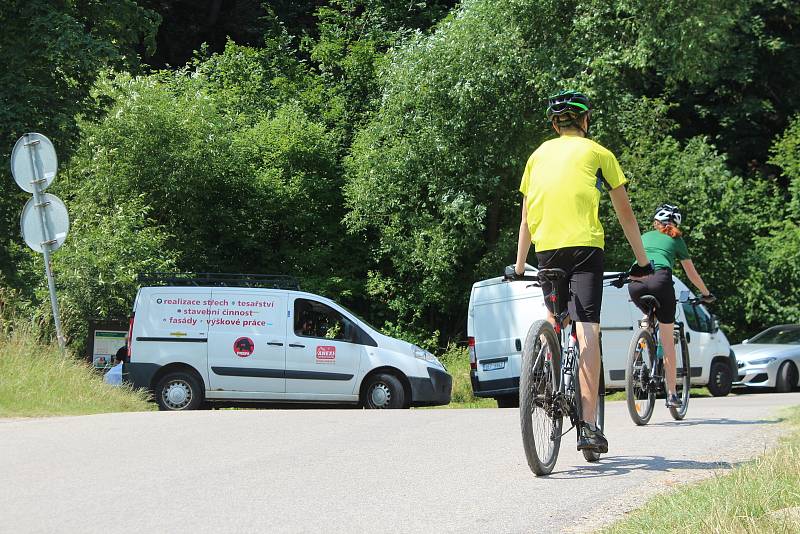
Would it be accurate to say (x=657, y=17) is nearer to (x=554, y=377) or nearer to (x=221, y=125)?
(x=221, y=125)

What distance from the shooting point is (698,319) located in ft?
63.9

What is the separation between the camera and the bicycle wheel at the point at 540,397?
6078 millimetres

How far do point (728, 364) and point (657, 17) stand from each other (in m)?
8.77

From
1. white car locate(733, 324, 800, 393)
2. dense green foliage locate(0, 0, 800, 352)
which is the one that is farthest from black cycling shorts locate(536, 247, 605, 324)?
white car locate(733, 324, 800, 393)

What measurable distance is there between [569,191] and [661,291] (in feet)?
11.6

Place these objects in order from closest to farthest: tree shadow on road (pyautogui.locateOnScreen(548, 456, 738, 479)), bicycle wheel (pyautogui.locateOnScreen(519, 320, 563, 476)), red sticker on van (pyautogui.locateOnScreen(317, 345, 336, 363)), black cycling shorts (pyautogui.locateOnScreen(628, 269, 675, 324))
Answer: bicycle wheel (pyautogui.locateOnScreen(519, 320, 563, 476)), tree shadow on road (pyautogui.locateOnScreen(548, 456, 738, 479)), black cycling shorts (pyautogui.locateOnScreen(628, 269, 675, 324)), red sticker on van (pyautogui.locateOnScreen(317, 345, 336, 363))

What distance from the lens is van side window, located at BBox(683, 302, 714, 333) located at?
1941 cm

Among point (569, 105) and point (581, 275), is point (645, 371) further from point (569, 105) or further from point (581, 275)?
point (569, 105)

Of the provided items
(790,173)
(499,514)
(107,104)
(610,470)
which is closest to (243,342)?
(107,104)

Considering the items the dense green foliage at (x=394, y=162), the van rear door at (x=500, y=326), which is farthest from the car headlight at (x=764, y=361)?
the van rear door at (x=500, y=326)

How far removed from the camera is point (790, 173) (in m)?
32.7

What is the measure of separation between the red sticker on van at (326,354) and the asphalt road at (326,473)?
270 inches

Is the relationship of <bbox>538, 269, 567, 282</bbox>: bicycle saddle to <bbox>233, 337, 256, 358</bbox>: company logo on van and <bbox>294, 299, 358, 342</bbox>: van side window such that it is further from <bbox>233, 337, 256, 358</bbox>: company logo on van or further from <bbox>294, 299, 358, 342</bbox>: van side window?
<bbox>233, 337, 256, 358</bbox>: company logo on van

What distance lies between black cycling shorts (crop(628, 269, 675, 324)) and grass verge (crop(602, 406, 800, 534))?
342cm
